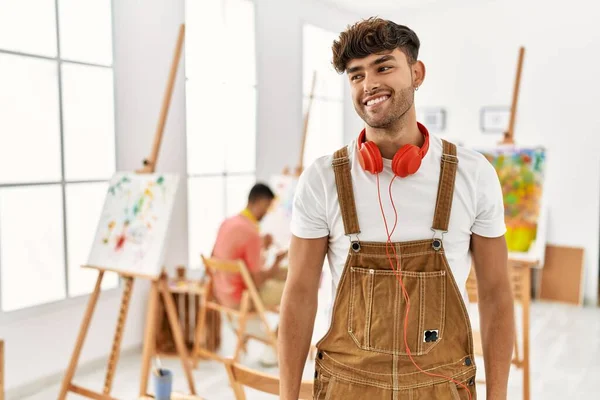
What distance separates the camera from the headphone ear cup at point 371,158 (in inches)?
52.3

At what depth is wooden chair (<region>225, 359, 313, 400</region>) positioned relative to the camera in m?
1.49

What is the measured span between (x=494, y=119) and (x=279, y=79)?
2.25 meters

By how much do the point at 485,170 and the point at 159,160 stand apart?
299 cm

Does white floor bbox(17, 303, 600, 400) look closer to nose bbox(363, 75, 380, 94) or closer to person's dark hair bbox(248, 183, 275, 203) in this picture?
person's dark hair bbox(248, 183, 275, 203)

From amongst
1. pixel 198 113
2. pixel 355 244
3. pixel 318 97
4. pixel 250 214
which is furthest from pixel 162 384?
pixel 318 97

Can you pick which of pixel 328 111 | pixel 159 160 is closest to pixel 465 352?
pixel 159 160

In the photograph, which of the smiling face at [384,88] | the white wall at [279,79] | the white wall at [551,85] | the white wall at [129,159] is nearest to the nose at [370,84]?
the smiling face at [384,88]

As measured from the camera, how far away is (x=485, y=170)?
134cm

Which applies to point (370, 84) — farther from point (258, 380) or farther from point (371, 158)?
point (258, 380)

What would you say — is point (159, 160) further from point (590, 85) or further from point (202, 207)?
point (590, 85)

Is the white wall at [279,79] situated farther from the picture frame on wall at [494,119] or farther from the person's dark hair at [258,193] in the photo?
the picture frame on wall at [494,119]

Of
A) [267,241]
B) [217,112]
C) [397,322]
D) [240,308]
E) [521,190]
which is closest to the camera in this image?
[397,322]

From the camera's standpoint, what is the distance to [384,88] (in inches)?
51.9

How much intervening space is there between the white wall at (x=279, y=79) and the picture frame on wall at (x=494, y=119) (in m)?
1.89
